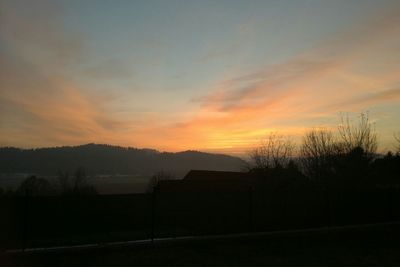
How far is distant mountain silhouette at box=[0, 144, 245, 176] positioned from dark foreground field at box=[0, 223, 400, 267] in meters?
32.5

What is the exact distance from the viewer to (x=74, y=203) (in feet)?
44.4

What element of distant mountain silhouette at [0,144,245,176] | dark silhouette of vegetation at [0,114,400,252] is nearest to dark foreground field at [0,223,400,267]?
dark silhouette of vegetation at [0,114,400,252]

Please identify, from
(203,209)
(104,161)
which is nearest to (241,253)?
(203,209)

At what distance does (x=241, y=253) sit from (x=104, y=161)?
66176 mm

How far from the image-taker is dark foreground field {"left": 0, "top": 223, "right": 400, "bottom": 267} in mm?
10273

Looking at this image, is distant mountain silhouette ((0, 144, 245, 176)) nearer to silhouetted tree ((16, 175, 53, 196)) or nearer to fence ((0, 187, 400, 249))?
silhouetted tree ((16, 175, 53, 196))

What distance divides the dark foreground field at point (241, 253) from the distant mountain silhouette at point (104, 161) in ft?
107

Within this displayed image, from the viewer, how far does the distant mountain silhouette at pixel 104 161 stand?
51906 mm

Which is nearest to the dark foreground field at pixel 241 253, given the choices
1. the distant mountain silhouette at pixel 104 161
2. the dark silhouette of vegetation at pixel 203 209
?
the dark silhouette of vegetation at pixel 203 209

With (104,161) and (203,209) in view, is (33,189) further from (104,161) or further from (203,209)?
(104,161)

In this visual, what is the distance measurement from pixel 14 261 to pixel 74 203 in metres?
3.62

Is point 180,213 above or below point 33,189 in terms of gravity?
below

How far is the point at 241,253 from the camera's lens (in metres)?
11.6

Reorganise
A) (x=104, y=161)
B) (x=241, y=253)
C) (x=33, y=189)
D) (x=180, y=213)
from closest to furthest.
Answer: (x=241, y=253)
(x=33, y=189)
(x=180, y=213)
(x=104, y=161)
